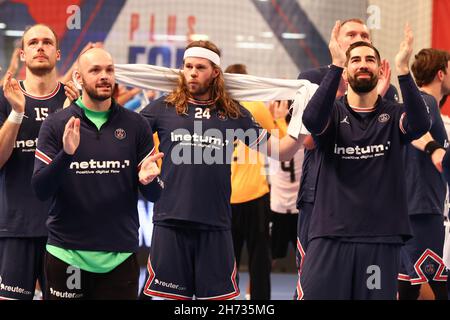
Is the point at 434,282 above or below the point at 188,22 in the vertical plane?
below

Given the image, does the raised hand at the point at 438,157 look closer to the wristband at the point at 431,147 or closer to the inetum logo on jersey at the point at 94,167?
the wristband at the point at 431,147

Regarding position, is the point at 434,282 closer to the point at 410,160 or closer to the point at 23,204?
the point at 410,160

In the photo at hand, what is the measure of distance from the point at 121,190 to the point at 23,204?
96 centimetres

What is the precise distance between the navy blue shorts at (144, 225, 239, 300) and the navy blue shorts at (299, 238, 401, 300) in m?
0.83

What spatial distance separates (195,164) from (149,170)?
3.10 feet

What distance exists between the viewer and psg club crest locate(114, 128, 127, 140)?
15.7 ft

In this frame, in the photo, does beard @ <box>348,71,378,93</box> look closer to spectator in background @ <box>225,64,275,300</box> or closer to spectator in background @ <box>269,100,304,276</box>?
spectator in background @ <box>225,64,275,300</box>

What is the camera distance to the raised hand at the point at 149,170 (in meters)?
4.57

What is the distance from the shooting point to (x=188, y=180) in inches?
217

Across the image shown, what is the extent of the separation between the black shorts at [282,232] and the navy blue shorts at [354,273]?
393 centimetres

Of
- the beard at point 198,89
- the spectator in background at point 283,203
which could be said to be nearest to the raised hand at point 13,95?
the beard at point 198,89

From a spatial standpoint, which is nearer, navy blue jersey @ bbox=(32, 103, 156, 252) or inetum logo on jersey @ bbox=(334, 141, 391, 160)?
navy blue jersey @ bbox=(32, 103, 156, 252)

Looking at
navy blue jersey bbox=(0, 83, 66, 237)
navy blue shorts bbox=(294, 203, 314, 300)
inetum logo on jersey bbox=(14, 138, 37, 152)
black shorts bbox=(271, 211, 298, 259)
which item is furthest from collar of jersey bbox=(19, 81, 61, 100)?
black shorts bbox=(271, 211, 298, 259)

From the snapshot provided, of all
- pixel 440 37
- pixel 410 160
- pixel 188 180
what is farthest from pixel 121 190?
pixel 440 37
